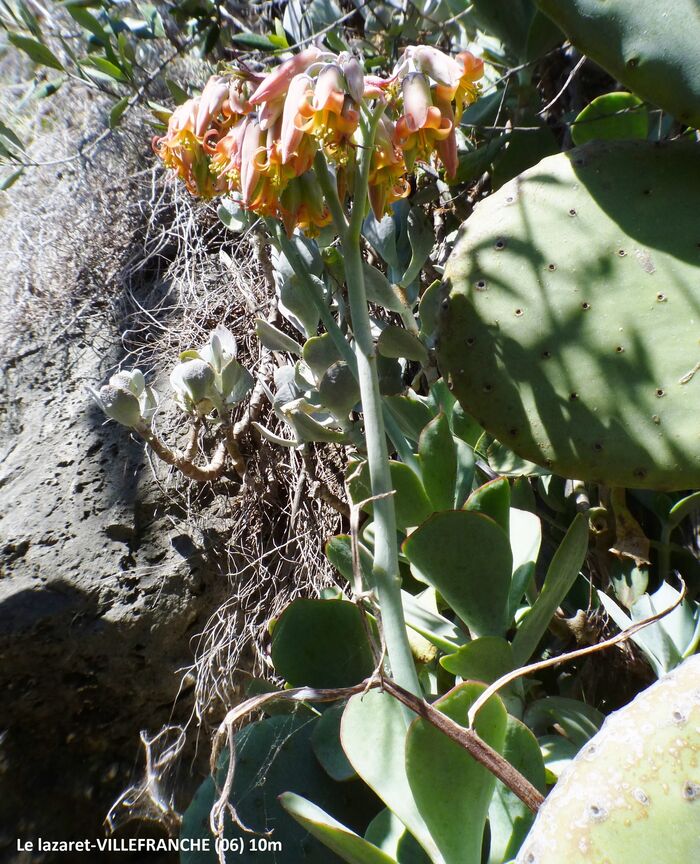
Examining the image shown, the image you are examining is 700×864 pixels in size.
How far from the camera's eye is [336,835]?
51cm

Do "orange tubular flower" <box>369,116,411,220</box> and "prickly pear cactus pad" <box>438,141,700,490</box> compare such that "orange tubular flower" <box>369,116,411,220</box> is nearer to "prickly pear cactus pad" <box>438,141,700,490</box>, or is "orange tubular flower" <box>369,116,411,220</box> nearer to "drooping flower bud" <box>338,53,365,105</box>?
"drooping flower bud" <box>338,53,365,105</box>

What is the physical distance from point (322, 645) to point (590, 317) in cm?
44

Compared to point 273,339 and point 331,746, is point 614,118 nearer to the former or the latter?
point 273,339

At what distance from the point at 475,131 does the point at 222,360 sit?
519 millimetres

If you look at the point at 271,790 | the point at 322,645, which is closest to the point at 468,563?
the point at 322,645

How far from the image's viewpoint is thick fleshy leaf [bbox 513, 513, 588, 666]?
25.8 inches

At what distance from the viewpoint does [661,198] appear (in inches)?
28.3

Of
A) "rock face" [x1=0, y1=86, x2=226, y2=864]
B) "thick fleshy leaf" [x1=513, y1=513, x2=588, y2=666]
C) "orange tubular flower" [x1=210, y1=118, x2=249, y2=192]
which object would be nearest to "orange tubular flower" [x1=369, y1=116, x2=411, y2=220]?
"orange tubular flower" [x1=210, y1=118, x2=249, y2=192]

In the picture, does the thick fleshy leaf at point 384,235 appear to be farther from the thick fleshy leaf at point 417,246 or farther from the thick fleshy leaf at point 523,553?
the thick fleshy leaf at point 523,553

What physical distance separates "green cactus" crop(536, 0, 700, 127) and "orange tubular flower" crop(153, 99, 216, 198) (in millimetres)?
349

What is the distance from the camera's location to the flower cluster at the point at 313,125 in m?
0.52

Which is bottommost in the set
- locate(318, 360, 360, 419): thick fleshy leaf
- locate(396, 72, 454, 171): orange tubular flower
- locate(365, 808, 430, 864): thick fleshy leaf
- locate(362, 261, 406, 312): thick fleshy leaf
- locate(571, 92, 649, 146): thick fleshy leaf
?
locate(365, 808, 430, 864): thick fleshy leaf

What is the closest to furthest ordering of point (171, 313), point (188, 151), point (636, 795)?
point (636, 795) → point (188, 151) → point (171, 313)

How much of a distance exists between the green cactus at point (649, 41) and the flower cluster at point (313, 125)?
13cm
